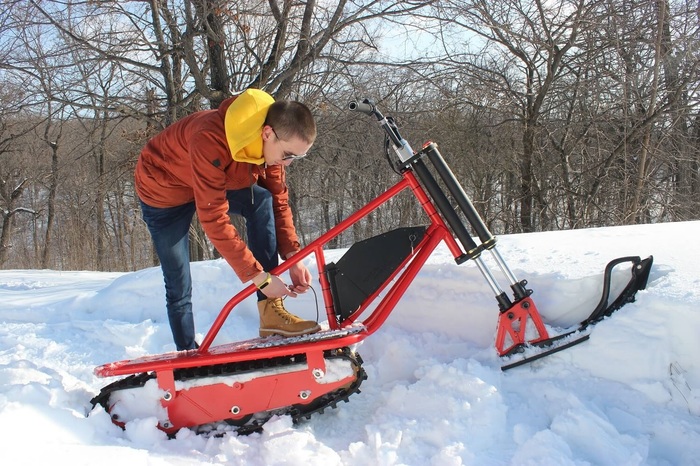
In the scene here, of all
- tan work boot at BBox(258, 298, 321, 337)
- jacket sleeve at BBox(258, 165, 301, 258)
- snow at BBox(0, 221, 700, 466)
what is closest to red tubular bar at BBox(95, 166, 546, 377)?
tan work boot at BBox(258, 298, 321, 337)

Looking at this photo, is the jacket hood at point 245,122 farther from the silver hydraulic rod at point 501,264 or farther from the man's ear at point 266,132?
the silver hydraulic rod at point 501,264

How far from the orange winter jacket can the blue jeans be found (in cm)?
12

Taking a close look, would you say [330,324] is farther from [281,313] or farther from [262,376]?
[262,376]

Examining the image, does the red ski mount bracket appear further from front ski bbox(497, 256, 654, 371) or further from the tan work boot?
the tan work boot

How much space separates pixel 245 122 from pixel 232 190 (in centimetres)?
59

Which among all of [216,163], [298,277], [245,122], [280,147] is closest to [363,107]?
[280,147]

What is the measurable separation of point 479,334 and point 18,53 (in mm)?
8347

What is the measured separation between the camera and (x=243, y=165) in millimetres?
2467

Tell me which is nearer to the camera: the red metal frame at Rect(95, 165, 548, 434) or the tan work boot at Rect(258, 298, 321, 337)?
the red metal frame at Rect(95, 165, 548, 434)

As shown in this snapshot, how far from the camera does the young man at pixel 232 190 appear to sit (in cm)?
227

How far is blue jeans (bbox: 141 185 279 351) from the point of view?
2.75 m

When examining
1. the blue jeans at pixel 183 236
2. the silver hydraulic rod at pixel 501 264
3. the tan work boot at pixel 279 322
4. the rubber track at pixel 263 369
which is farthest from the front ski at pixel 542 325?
the blue jeans at pixel 183 236

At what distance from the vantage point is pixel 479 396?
2238 mm

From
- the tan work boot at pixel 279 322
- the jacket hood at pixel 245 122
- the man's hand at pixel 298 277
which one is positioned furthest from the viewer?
the man's hand at pixel 298 277
